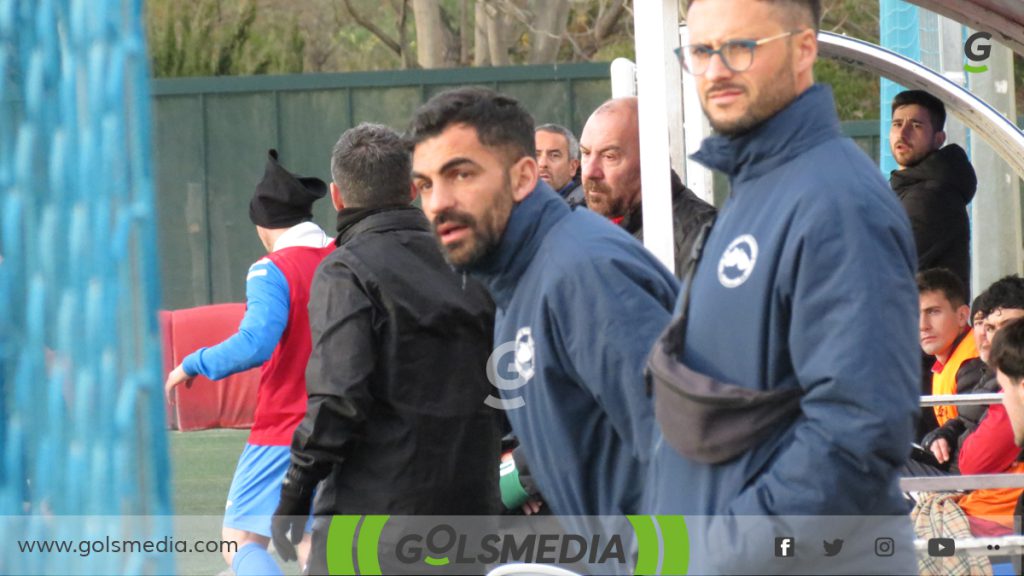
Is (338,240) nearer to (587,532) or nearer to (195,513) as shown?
(587,532)

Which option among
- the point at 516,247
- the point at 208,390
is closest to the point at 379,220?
the point at 516,247

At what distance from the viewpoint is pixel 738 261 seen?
248 centimetres

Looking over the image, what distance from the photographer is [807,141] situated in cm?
253

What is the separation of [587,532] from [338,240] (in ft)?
6.40

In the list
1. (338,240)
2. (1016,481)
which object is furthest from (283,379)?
(1016,481)

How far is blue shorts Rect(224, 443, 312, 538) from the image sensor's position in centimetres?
605

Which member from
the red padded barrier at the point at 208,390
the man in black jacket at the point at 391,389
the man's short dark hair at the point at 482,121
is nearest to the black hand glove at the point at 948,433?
the man in black jacket at the point at 391,389

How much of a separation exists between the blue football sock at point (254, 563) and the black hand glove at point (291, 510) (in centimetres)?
131

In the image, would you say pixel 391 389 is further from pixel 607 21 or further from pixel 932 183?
pixel 607 21

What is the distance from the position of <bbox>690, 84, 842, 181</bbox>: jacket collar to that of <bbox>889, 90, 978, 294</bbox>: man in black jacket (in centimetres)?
428

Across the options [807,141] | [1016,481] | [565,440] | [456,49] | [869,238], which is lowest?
[1016,481]

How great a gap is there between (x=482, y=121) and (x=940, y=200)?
409 cm

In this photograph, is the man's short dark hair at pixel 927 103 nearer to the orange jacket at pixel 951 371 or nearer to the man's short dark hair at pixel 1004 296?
the man's short dark hair at pixel 1004 296

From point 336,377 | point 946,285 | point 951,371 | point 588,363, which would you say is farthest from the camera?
point 951,371
